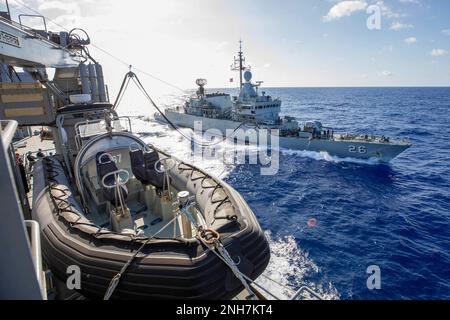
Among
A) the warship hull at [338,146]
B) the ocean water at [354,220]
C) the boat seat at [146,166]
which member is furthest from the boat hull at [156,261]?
the warship hull at [338,146]

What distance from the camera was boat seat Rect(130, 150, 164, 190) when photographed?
30.3ft

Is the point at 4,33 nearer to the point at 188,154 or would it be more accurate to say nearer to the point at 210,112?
the point at 188,154

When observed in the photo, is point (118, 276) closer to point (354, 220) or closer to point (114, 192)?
point (114, 192)

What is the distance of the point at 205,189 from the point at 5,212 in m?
7.11

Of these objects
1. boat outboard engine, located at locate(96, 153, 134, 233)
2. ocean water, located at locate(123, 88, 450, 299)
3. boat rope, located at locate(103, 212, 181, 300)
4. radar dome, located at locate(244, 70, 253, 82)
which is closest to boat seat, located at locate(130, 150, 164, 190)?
boat outboard engine, located at locate(96, 153, 134, 233)

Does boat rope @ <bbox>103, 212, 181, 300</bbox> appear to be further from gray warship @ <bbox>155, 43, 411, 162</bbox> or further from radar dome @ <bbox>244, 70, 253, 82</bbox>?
radar dome @ <bbox>244, 70, 253, 82</bbox>

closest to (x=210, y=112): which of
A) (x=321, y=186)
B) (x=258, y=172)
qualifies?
(x=258, y=172)

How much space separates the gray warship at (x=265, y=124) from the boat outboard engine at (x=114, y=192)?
26110mm

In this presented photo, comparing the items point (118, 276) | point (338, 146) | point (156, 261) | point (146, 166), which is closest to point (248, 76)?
point (338, 146)

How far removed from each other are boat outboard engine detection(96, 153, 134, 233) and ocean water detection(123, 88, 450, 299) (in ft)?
21.0

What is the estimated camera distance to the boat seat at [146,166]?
9.25 metres

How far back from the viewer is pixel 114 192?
8281 mm

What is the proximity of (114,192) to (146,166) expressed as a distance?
158 cm
